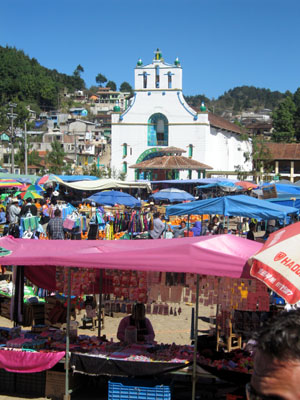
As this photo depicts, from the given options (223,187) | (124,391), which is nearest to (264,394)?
(124,391)

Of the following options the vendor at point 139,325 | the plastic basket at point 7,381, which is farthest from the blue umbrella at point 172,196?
the plastic basket at point 7,381

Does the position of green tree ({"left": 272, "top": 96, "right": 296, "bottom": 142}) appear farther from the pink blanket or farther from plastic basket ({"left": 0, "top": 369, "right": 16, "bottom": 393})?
the pink blanket

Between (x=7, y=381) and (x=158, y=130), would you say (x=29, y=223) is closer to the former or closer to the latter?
(x=7, y=381)

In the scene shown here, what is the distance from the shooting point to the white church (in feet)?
155

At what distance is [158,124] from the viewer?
4822cm

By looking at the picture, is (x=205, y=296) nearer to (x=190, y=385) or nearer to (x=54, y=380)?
(x=190, y=385)

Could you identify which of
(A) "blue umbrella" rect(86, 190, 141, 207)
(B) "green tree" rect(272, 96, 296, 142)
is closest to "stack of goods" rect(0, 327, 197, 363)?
(A) "blue umbrella" rect(86, 190, 141, 207)

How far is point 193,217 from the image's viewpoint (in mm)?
22547

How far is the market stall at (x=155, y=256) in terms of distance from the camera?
17.7 feet

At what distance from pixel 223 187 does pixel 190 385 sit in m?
23.3

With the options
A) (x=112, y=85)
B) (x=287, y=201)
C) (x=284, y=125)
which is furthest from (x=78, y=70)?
(x=287, y=201)

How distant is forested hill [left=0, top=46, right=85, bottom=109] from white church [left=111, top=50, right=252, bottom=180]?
6104 cm

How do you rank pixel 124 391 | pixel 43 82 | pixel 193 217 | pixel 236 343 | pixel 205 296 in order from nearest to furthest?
pixel 124 391 → pixel 205 296 → pixel 236 343 → pixel 193 217 → pixel 43 82

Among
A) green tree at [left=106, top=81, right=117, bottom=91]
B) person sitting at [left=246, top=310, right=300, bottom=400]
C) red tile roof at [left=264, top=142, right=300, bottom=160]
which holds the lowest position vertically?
person sitting at [left=246, top=310, right=300, bottom=400]
